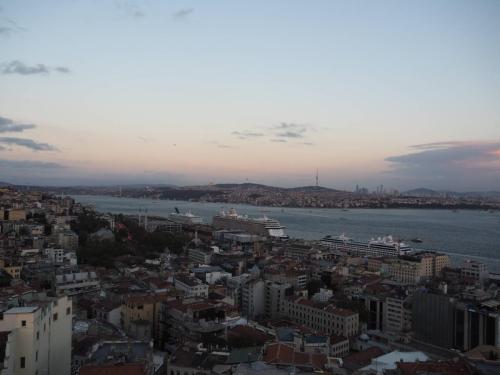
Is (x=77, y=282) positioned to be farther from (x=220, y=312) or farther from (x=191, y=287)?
(x=220, y=312)

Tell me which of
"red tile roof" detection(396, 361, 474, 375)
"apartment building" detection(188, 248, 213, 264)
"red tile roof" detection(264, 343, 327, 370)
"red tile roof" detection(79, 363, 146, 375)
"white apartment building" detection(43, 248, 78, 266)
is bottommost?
"apartment building" detection(188, 248, 213, 264)

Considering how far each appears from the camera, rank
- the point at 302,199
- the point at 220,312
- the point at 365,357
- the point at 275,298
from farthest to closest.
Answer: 1. the point at 302,199
2. the point at 275,298
3. the point at 220,312
4. the point at 365,357

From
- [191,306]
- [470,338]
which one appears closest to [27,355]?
[191,306]

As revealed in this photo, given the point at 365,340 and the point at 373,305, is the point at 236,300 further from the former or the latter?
the point at 365,340

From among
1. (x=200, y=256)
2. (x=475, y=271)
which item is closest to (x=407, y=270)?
(x=475, y=271)

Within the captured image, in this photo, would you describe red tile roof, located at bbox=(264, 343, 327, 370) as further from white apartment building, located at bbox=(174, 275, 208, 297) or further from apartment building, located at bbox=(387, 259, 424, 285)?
apartment building, located at bbox=(387, 259, 424, 285)

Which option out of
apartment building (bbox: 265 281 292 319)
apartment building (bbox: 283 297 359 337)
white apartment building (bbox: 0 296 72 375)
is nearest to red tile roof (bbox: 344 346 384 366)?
apartment building (bbox: 283 297 359 337)

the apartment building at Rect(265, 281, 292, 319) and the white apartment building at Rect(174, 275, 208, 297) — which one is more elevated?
the white apartment building at Rect(174, 275, 208, 297)
